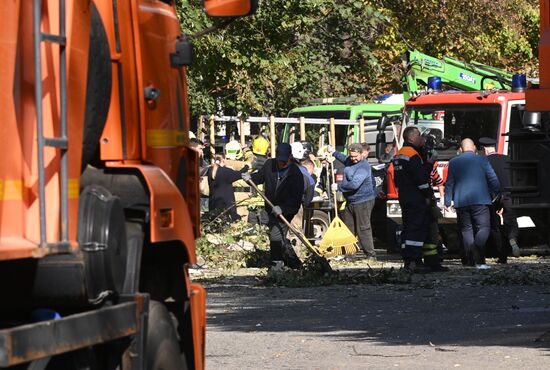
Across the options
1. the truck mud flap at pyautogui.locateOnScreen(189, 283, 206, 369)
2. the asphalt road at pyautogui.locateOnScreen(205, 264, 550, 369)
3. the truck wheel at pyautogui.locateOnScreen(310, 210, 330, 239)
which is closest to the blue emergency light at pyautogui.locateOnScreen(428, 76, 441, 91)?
the truck wheel at pyautogui.locateOnScreen(310, 210, 330, 239)

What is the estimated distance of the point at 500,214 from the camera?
70.0 ft

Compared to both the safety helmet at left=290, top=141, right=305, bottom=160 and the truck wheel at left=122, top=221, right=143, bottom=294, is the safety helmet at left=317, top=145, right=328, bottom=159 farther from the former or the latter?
the truck wheel at left=122, top=221, right=143, bottom=294

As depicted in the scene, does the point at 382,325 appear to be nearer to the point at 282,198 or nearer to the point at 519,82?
the point at 282,198

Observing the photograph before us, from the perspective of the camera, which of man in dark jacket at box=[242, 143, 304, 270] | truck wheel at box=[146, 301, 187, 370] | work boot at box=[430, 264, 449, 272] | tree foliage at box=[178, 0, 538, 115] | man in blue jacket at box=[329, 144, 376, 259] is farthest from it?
tree foliage at box=[178, 0, 538, 115]

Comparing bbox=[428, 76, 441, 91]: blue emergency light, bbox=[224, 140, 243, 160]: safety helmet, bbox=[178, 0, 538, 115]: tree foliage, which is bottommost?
bbox=[224, 140, 243, 160]: safety helmet

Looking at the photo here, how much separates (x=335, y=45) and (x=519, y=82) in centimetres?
1432

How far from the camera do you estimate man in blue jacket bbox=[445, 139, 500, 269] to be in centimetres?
1931

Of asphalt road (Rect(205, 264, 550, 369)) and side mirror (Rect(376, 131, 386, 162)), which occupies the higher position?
side mirror (Rect(376, 131, 386, 162))

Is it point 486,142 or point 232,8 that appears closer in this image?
point 232,8

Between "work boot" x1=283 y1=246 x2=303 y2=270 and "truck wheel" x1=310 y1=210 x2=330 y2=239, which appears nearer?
"work boot" x1=283 y1=246 x2=303 y2=270

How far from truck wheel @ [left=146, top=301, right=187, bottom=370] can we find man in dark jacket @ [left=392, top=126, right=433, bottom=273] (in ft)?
39.3

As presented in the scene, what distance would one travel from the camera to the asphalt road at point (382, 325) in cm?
1053

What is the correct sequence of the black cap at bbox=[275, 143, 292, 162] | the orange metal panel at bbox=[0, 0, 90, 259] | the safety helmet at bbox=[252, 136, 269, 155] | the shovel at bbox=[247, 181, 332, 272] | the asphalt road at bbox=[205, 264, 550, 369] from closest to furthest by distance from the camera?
the orange metal panel at bbox=[0, 0, 90, 259]
the asphalt road at bbox=[205, 264, 550, 369]
the shovel at bbox=[247, 181, 332, 272]
the black cap at bbox=[275, 143, 292, 162]
the safety helmet at bbox=[252, 136, 269, 155]

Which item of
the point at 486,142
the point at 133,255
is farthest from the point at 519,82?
the point at 133,255
